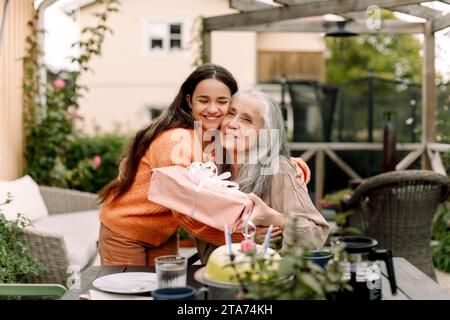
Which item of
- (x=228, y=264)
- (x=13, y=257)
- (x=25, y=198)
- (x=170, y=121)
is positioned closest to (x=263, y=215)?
(x=228, y=264)

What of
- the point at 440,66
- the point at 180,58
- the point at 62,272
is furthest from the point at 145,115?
the point at 62,272

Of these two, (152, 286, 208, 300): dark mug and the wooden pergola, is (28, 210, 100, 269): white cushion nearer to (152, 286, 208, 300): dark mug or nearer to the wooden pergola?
the wooden pergola

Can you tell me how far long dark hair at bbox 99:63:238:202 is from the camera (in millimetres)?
2346

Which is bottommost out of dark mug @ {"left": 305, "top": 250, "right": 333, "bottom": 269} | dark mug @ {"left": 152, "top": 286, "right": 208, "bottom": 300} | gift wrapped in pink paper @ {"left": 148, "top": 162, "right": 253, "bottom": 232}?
dark mug @ {"left": 152, "top": 286, "right": 208, "bottom": 300}

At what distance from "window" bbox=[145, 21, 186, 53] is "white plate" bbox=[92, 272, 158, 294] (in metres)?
14.0

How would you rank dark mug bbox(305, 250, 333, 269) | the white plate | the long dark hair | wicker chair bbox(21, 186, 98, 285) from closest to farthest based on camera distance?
1. dark mug bbox(305, 250, 333, 269)
2. the white plate
3. the long dark hair
4. wicker chair bbox(21, 186, 98, 285)

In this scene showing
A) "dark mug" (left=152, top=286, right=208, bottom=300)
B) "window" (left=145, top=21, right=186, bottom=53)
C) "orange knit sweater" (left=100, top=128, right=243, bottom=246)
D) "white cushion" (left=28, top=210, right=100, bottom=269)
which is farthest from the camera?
"window" (left=145, top=21, right=186, bottom=53)

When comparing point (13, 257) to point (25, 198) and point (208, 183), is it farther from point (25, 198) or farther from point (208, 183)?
point (208, 183)

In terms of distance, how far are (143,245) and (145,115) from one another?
45.8 feet

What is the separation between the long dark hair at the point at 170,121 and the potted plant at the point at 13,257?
1.14 metres

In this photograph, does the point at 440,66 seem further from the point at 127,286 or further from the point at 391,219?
the point at 127,286

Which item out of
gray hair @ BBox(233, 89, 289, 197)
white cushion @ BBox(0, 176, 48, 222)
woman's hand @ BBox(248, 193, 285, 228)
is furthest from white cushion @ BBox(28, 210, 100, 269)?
woman's hand @ BBox(248, 193, 285, 228)

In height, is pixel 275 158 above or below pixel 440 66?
below
